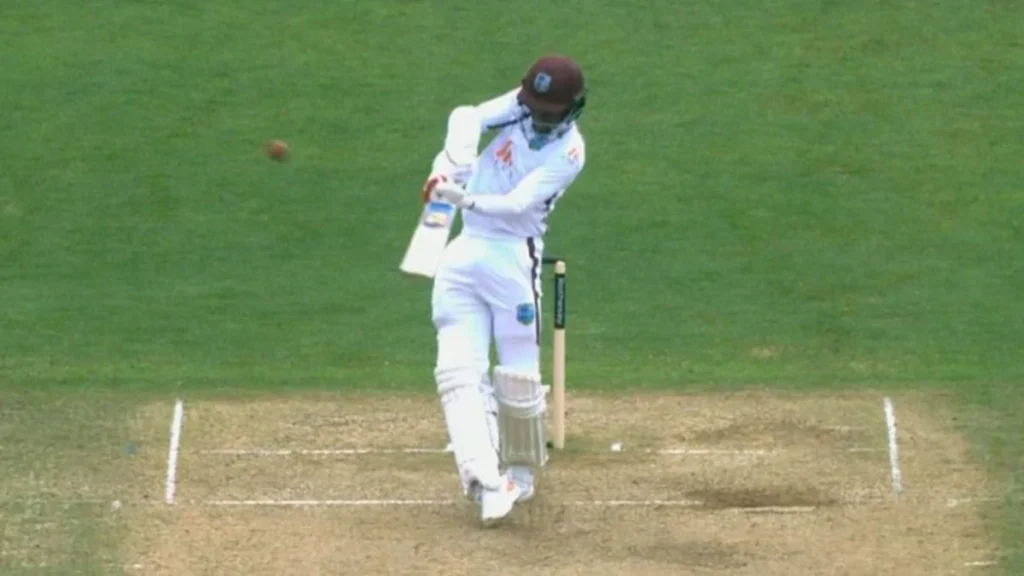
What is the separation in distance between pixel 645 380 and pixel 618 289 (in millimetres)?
1254

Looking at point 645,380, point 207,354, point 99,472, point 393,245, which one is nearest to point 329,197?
point 393,245

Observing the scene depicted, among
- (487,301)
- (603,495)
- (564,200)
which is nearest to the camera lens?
(487,301)

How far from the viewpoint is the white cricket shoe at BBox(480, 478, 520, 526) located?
1080cm

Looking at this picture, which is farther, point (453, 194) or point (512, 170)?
point (512, 170)

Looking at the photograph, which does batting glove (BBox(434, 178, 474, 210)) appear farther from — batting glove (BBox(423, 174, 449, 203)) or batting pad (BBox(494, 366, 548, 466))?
batting pad (BBox(494, 366, 548, 466))

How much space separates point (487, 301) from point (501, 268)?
0.21 m

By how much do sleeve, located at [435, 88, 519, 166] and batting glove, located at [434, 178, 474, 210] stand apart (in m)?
0.17

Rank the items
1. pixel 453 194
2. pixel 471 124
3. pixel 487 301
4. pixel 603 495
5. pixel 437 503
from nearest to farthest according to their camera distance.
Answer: pixel 453 194, pixel 471 124, pixel 487 301, pixel 437 503, pixel 603 495

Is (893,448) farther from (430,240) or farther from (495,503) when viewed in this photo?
(430,240)

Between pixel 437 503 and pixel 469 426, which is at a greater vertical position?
pixel 469 426

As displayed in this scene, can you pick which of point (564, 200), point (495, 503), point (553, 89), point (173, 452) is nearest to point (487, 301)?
point (495, 503)

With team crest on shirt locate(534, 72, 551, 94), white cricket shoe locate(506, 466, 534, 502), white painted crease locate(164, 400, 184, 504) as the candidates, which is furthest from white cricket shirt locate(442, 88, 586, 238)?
white painted crease locate(164, 400, 184, 504)

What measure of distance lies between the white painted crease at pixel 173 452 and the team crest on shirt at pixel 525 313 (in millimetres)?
1900

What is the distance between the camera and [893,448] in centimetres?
1187
